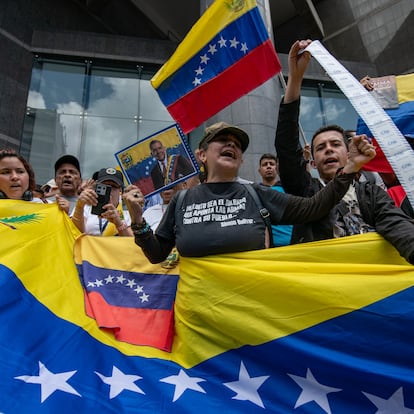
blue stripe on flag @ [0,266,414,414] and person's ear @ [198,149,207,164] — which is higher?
person's ear @ [198,149,207,164]

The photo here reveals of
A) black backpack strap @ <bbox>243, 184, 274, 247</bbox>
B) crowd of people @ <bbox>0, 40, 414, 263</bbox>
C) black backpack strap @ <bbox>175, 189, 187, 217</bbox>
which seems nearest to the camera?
crowd of people @ <bbox>0, 40, 414, 263</bbox>

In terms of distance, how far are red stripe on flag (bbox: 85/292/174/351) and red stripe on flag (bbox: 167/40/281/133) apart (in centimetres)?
221

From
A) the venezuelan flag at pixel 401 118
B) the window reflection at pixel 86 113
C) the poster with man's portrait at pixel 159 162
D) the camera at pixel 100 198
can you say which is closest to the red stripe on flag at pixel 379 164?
the venezuelan flag at pixel 401 118

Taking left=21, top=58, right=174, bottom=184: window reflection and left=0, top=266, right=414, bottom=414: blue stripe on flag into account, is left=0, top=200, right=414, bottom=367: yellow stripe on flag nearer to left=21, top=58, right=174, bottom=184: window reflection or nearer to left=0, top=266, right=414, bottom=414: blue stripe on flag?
left=0, top=266, right=414, bottom=414: blue stripe on flag

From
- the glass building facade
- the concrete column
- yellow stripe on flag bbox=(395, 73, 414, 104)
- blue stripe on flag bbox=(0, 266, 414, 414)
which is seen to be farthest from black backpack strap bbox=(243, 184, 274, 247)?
the glass building facade

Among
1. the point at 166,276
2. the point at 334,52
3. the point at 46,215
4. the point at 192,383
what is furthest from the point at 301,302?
the point at 334,52

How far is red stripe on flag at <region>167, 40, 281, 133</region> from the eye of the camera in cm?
372

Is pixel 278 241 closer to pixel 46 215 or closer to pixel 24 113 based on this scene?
pixel 46 215

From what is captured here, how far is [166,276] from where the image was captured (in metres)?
2.70

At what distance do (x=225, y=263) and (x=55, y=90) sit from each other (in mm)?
11634

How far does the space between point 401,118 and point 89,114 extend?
1027 centimetres

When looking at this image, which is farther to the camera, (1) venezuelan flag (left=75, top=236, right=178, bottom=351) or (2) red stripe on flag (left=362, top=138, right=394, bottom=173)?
A: (2) red stripe on flag (left=362, top=138, right=394, bottom=173)

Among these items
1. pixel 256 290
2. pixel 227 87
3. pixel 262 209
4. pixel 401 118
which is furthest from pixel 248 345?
pixel 227 87

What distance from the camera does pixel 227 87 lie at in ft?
12.8
